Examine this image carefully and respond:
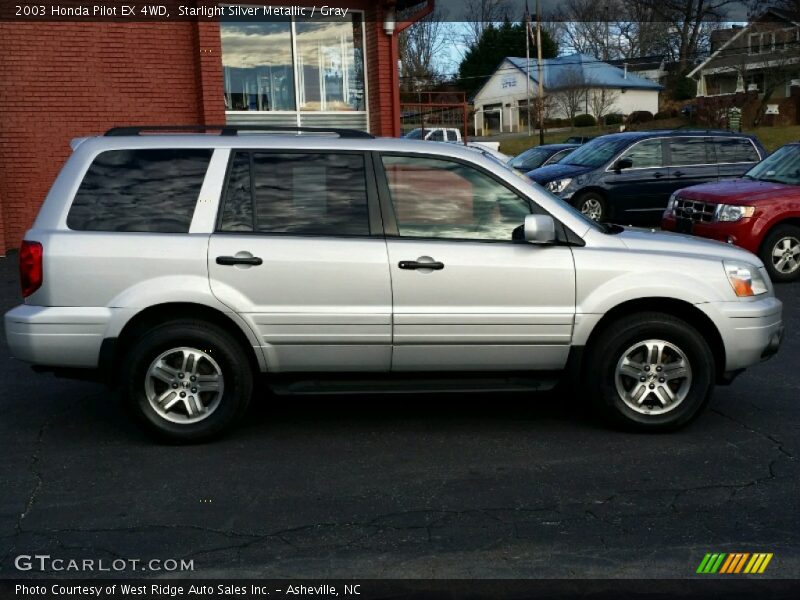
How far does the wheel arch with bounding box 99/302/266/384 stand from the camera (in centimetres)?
558

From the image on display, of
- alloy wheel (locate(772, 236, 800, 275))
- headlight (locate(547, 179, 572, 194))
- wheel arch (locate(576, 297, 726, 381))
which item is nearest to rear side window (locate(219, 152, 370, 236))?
wheel arch (locate(576, 297, 726, 381))

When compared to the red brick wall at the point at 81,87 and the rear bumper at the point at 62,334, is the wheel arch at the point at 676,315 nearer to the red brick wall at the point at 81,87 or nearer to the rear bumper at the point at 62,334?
the rear bumper at the point at 62,334

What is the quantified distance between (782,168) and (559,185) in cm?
506

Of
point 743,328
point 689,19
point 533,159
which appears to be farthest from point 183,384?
point 689,19

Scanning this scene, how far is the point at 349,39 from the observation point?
52.7 feet

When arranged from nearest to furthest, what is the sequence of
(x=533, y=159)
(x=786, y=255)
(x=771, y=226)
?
(x=771, y=226), (x=786, y=255), (x=533, y=159)

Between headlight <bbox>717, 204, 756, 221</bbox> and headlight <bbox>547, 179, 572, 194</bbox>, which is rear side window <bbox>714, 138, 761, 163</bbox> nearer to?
headlight <bbox>547, 179, 572, 194</bbox>

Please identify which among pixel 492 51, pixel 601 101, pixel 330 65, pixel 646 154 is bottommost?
pixel 646 154

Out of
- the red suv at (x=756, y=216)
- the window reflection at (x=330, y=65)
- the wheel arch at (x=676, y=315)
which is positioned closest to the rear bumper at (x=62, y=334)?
the wheel arch at (x=676, y=315)

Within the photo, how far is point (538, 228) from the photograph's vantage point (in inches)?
216

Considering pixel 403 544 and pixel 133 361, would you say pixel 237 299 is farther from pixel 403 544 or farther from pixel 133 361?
pixel 403 544

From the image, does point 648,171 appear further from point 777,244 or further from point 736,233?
point 736,233
